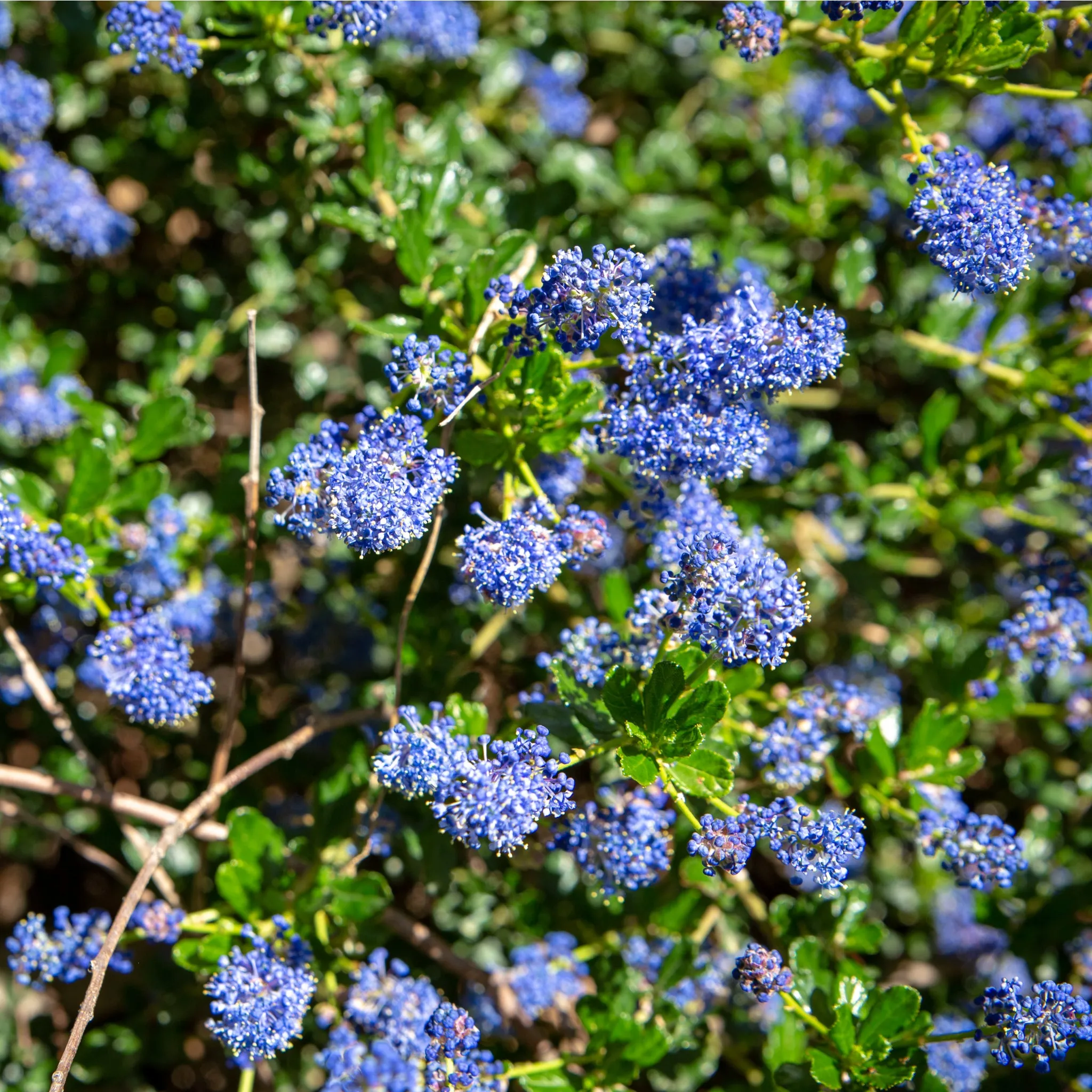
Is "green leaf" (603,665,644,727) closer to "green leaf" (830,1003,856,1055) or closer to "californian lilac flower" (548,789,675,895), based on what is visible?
"californian lilac flower" (548,789,675,895)

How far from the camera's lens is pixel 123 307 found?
4.46m

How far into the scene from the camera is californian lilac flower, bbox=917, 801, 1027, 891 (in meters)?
2.78

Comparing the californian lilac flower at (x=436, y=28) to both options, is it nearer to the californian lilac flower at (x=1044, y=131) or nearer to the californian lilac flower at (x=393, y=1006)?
the californian lilac flower at (x=1044, y=131)

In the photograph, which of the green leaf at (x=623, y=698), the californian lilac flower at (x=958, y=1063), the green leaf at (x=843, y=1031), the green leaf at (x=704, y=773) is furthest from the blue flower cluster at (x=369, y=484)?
the californian lilac flower at (x=958, y=1063)

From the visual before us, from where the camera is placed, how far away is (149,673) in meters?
2.78

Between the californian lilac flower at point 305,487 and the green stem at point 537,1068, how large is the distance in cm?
152

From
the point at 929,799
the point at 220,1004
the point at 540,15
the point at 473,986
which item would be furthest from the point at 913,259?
the point at 220,1004

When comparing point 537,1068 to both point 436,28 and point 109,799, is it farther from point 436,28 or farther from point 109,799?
point 436,28

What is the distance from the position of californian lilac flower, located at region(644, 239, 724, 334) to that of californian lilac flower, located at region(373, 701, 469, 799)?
134 cm

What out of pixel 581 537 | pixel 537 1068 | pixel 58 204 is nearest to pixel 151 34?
pixel 58 204

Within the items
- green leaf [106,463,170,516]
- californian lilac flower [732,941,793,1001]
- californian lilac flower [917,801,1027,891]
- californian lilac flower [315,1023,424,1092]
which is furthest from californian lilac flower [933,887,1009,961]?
green leaf [106,463,170,516]

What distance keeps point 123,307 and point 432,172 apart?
6.04 ft

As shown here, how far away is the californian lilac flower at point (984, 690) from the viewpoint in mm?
3406

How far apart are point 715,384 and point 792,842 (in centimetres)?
108
